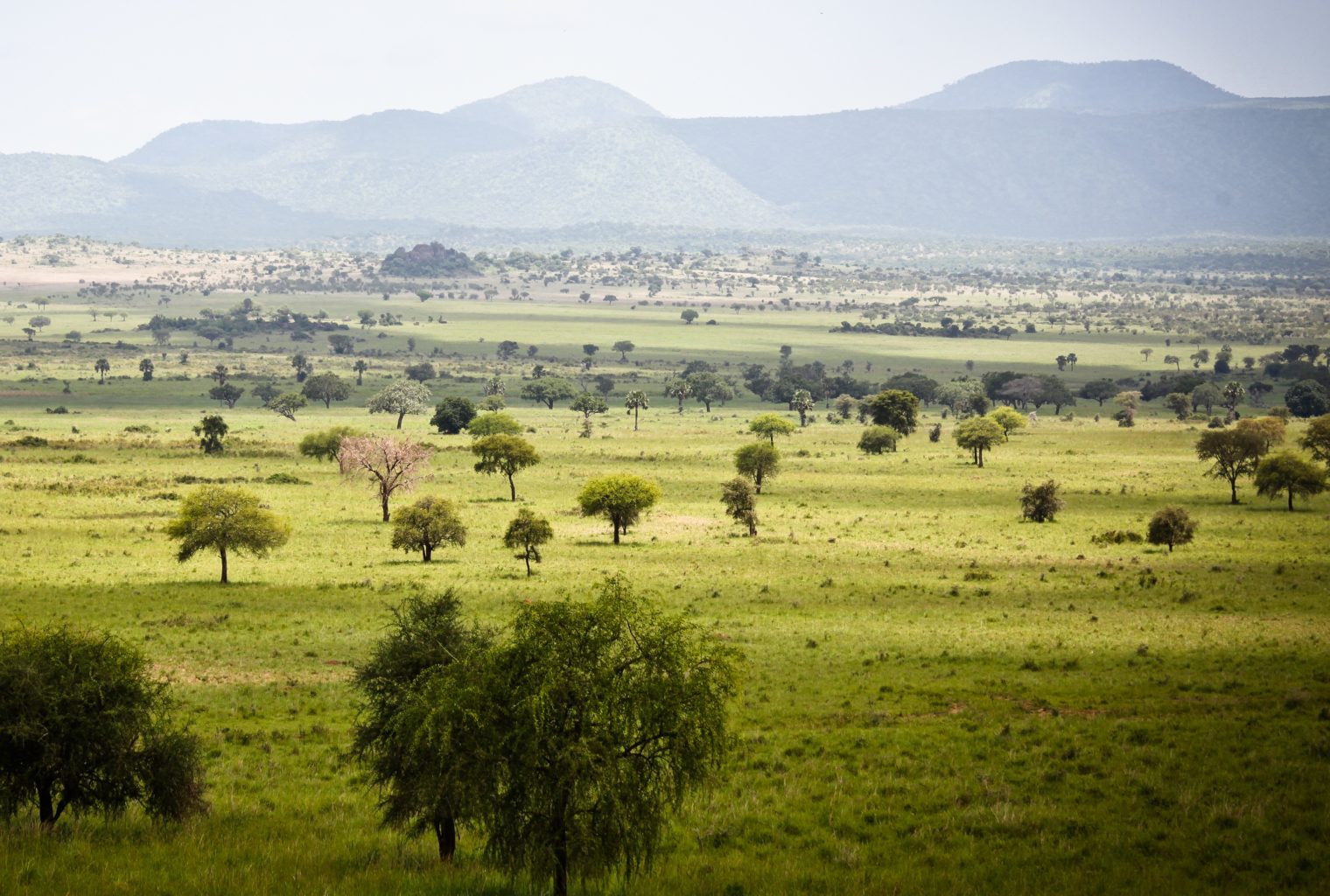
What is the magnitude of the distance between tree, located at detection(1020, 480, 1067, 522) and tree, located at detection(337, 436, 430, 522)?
126 ft

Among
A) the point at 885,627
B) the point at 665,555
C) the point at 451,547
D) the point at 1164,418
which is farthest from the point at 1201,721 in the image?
the point at 1164,418

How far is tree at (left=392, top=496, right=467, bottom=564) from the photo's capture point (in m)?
64.0

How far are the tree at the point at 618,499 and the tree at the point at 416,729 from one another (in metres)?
45.1

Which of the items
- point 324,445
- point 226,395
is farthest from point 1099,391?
point 226,395

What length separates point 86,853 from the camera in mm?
21266

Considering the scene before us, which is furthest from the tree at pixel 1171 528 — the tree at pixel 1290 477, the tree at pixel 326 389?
the tree at pixel 326 389

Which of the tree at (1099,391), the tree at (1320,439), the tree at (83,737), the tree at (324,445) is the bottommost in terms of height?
the tree at (1099,391)

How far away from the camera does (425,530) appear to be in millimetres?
63938

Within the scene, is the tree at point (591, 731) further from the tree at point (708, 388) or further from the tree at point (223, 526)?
the tree at point (708, 388)

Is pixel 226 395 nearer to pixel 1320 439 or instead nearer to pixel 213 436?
pixel 213 436

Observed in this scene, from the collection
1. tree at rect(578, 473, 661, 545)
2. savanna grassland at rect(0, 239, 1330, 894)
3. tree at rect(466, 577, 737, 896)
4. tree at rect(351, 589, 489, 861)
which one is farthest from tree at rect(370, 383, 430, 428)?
tree at rect(466, 577, 737, 896)

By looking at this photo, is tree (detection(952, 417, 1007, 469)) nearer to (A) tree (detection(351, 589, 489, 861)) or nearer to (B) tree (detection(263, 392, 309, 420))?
(B) tree (detection(263, 392, 309, 420))

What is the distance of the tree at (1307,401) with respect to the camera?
498 ft

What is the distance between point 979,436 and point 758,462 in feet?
83.2
